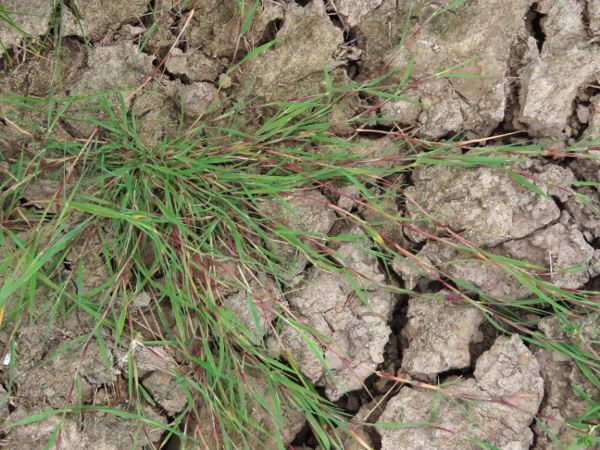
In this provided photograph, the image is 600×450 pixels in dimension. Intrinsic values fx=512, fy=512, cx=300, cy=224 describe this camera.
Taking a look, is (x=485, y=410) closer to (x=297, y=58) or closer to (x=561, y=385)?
(x=561, y=385)

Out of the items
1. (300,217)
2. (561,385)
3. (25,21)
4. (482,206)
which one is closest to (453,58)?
(482,206)

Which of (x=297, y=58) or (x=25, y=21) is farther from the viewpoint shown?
(x=297, y=58)

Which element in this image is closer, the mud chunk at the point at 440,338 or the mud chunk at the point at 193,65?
the mud chunk at the point at 440,338

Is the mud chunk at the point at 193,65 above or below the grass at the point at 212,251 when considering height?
above

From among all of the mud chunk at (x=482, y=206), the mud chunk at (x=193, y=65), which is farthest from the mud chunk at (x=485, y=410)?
the mud chunk at (x=193, y=65)

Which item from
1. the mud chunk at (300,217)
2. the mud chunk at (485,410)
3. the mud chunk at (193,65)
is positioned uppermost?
the mud chunk at (193,65)

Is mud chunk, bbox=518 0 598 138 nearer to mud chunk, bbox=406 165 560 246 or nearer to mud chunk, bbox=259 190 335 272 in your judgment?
mud chunk, bbox=406 165 560 246

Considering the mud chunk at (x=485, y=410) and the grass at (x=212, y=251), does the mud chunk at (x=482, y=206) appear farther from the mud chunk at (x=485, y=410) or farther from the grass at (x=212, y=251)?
the mud chunk at (x=485, y=410)
